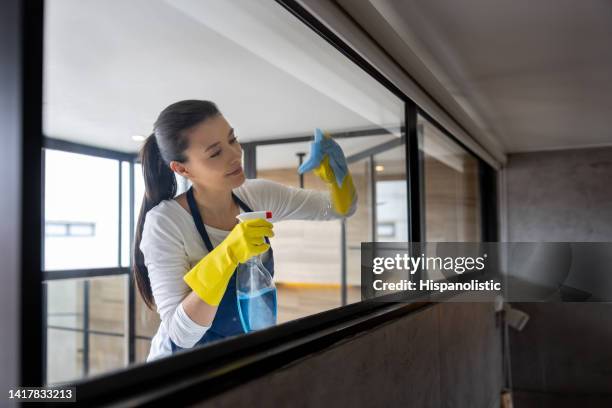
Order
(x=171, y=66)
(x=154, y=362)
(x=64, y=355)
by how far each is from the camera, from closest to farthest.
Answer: (x=64, y=355)
(x=154, y=362)
(x=171, y=66)

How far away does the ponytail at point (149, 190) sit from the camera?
3.24 ft

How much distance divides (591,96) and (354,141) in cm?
213

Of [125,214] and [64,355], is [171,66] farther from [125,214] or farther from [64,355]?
[64,355]

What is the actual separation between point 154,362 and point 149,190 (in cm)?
33

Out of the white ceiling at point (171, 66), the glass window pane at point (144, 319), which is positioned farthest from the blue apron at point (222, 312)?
the white ceiling at point (171, 66)

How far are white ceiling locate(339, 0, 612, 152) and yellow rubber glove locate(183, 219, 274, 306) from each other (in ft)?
2.85

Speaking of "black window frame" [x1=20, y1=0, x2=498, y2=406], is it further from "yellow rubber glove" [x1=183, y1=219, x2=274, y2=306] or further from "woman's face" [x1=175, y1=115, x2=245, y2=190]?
Answer: "woman's face" [x1=175, y1=115, x2=245, y2=190]

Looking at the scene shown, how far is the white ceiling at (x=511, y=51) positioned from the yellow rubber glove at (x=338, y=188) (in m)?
0.52

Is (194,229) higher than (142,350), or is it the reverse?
(194,229)

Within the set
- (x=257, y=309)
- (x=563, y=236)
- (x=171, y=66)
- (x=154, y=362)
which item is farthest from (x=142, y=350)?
(x=563, y=236)

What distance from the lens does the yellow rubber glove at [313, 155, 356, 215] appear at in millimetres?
1829

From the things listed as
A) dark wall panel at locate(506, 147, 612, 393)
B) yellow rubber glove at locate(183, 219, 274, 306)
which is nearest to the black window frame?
yellow rubber glove at locate(183, 219, 274, 306)

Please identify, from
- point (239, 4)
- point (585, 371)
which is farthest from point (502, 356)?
point (239, 4)

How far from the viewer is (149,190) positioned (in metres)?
1.03
